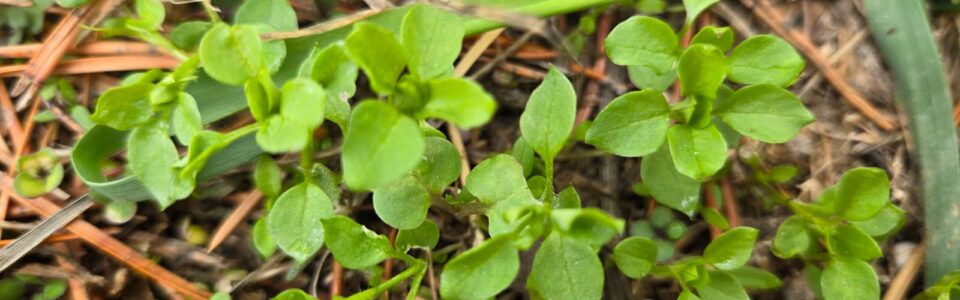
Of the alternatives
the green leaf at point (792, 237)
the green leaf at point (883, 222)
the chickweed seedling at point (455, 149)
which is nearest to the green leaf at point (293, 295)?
the chickweed seedling at point (455, 149)

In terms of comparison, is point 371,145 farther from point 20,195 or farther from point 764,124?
point 20,195

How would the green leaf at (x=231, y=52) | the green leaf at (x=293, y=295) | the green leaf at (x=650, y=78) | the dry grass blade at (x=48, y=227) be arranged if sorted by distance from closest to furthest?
the green leaf at (x=231, y=52) → the green leaf at (x=293, y=295) → the green leaf at (x=650, y=78) → the dry grass blade at (x=48, y=227)

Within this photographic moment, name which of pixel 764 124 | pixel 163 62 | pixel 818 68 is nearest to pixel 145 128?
pixel 163 62

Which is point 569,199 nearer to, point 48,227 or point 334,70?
point 334,70

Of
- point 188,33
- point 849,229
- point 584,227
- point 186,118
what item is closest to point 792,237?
point 849,229

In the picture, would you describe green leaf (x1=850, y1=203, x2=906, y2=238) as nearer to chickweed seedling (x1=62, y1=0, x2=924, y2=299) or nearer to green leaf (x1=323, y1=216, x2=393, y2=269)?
chickweed seedling (x1=62, y1=0, x2=924, y2=299)

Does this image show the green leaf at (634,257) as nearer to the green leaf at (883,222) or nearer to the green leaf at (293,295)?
the green leaf at (883,222)
